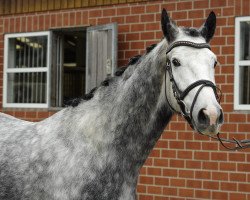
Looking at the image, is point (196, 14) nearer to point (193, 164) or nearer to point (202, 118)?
point (193, 164)

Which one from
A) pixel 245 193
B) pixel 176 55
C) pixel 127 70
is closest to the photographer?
pixel 176 55

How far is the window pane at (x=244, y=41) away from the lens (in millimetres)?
6387

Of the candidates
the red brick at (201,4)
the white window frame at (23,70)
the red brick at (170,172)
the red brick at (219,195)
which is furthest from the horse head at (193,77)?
the white window frame at (23,70)

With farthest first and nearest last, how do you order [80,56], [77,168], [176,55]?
[80,56]
[77,168]
[176,55]

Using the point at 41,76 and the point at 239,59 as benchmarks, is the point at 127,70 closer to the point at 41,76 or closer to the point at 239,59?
the point at 239,59

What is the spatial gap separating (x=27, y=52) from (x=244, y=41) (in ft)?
12.9

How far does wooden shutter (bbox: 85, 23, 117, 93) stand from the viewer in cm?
695

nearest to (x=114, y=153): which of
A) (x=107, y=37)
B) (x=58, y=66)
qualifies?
(x=107, y=37)

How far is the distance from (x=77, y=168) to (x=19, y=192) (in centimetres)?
49

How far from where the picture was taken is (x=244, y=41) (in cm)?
643

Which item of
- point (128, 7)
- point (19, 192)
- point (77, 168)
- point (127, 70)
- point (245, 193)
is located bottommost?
point (245, 193)

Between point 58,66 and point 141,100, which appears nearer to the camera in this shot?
point 141,100

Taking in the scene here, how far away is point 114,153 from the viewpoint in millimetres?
3148

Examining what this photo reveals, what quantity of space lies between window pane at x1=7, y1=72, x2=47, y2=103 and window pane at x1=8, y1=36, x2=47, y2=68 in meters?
0.19
